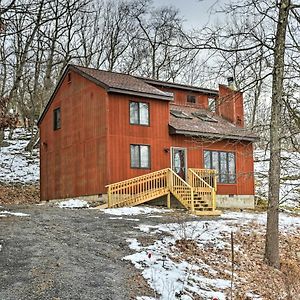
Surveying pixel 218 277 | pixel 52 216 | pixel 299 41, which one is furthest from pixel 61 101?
pixel 218 277

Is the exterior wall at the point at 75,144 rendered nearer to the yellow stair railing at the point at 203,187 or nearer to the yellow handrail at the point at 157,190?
the yellow handrail at the point at 157,190

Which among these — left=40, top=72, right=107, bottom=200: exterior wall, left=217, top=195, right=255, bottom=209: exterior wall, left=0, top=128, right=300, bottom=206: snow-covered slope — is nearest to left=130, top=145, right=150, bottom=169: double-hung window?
left=40, top=72, right=107, bottom=200: exterior wall

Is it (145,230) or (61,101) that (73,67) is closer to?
(61,101)

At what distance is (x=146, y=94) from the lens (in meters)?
21.6

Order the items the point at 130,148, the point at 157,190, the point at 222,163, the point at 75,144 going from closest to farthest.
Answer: the point at 157,190 < the point at 130,148 < the point at 75,144 < the point at 222,163

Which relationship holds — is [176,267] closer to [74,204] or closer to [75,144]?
[74,204]

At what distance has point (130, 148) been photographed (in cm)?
2119

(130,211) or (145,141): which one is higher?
(145,141)

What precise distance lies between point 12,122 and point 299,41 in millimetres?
9186

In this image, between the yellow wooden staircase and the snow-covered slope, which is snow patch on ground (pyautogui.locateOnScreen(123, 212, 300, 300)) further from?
the snow-covered slope

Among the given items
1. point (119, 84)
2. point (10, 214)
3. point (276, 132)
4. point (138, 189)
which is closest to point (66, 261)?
point (276, 132)

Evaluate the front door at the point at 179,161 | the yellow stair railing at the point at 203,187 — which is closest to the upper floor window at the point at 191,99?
the front door at the point at 179,161

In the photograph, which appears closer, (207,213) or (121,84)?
(207,213)

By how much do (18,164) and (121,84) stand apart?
12346 mm
